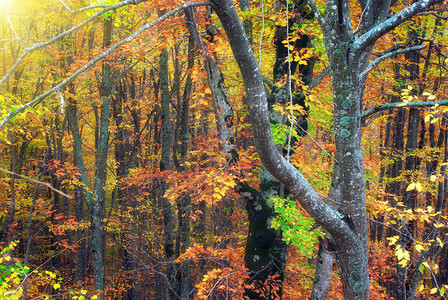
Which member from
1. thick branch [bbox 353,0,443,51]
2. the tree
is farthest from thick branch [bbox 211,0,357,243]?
thick branch [bbox 353,0,443,51]

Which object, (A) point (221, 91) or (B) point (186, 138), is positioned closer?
(A) point (221, 91)

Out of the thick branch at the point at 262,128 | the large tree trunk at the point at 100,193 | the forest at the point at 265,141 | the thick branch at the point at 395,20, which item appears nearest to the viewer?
the thick branch at the point at 262,128

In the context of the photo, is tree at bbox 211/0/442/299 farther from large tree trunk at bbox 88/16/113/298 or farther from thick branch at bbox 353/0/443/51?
large tree trunk at bbox 88/16/113/298

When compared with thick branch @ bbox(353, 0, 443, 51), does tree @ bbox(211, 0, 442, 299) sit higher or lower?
lower

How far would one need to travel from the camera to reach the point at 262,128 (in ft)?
7.79

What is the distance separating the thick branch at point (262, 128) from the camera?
2.23 metres

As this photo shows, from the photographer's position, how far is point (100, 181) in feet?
28.5

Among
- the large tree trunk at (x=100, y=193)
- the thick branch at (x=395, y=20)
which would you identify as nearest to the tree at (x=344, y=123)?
the thick branch at (x=395, y=20)

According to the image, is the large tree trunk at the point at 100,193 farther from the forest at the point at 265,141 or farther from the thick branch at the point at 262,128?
the thick branch at the point at 262,128

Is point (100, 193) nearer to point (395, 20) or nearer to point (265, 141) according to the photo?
point (265, 141)

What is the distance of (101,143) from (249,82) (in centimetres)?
763

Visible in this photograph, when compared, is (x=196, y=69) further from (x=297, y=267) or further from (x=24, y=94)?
(x=24, y=94)

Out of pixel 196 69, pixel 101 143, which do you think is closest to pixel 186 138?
pixel 101 143

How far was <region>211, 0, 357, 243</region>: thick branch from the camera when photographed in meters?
2.23
